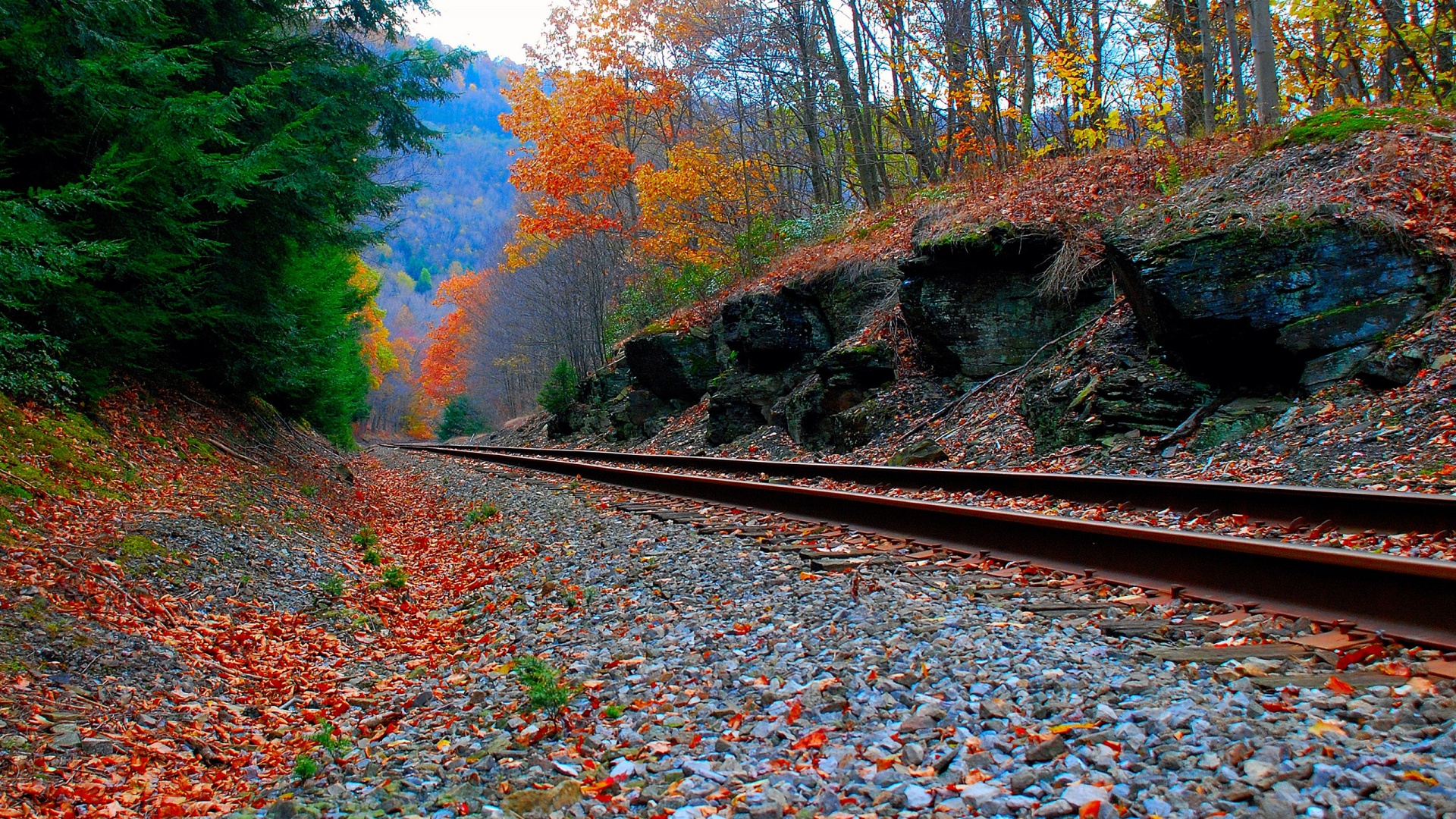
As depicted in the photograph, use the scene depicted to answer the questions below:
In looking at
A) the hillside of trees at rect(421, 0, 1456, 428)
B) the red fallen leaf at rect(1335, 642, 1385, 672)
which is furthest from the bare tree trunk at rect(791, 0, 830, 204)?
the red fallen leaf at rect(1335, 642, 1385, 672)

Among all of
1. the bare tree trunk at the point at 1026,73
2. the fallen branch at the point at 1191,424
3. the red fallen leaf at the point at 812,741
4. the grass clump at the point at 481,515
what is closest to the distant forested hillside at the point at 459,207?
the bare tree trunk at the point at 1026,73

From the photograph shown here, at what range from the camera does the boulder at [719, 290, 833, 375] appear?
54.4ft

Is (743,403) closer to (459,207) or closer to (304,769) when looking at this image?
(304,769)

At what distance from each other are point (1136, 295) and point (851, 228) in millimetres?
9493

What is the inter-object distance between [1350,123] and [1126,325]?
343cm

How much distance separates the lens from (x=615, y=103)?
94.3 feet

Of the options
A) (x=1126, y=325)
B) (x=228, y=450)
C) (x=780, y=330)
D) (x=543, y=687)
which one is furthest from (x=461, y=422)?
(x=543, y=687)

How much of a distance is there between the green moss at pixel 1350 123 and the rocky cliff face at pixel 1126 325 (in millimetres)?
2143

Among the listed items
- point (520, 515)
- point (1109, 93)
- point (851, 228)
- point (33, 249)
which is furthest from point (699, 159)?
point (33, 249)

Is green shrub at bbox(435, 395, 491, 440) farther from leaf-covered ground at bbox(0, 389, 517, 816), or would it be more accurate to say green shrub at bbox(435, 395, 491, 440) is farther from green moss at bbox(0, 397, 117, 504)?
green moss at bbox(0, 397, 117, 504)

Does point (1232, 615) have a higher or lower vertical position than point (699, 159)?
lower

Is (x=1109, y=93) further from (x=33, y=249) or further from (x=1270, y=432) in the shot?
(x=33, y=249)

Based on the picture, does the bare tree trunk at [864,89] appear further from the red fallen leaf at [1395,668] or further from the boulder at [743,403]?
the red fallen leaf at [1395,668]

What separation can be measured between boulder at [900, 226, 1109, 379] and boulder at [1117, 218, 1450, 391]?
237cm
